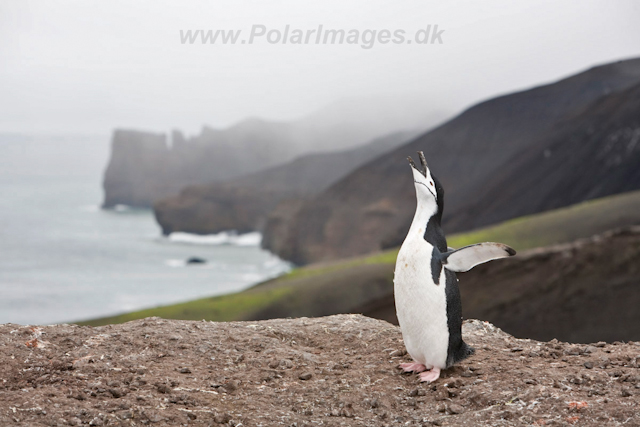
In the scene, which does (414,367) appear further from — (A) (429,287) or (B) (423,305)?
(A) (429,287)

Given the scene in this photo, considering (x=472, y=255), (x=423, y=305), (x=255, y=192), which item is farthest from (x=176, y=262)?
(x=472, y=255)

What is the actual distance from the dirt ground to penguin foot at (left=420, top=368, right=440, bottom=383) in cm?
5

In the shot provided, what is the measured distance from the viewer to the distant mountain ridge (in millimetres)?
26203

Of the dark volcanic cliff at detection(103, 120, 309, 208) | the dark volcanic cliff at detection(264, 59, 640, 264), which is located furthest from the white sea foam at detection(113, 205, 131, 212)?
the dark volcanic cliff at detection(264, 59, 640, 264)

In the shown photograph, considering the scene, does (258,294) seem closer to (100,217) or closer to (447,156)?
(100,217)

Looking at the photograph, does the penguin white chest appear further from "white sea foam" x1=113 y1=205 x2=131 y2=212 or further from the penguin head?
"white sea foam" x1=113 y1=205 x2=131 y2=212

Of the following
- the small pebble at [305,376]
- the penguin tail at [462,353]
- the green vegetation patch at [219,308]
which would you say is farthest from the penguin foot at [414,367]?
the green vegetation patch at [219,308]

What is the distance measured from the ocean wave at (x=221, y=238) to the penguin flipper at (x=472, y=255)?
2375 cm

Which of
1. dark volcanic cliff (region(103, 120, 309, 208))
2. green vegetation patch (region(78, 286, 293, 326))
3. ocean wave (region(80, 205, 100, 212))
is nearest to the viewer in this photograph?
green vegetation patch (region(78, 286, 293, 326))

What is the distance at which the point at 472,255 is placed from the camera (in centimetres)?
393

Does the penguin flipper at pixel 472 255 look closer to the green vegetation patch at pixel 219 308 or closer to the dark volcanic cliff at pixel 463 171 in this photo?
the green vegetation patch at pixel 219 308

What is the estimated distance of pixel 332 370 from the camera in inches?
166

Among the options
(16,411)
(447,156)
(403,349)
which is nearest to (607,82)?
(447,156)

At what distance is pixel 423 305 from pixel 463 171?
24.5 meters
